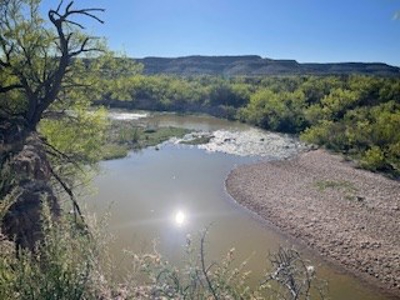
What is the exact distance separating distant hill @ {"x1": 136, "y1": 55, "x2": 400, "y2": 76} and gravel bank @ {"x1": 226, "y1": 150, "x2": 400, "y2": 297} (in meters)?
114

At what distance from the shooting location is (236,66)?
14638 centimetres

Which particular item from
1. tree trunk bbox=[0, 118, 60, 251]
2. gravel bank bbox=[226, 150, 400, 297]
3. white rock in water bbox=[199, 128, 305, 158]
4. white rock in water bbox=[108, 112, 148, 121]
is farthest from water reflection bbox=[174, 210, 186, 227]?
white rock in water bbox=[108, 112, 148, 121]

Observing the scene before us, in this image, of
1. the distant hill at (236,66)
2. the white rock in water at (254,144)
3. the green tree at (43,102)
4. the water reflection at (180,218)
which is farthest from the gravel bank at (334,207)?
the distant hill at (236,66)

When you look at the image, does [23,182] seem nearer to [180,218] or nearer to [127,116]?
[180,218]

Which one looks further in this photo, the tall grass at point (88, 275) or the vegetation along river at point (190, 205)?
the vegetation along river at point (190, 205)

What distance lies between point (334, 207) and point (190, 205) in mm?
7351

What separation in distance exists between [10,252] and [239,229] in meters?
14.3

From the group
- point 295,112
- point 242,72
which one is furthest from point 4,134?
point 242,72

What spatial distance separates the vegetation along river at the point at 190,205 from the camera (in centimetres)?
1594

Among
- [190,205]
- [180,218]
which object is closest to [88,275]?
[180,218]

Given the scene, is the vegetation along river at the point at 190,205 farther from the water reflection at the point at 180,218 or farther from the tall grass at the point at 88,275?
the tall grass at the point at 88,275

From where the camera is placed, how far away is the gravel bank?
15.7 m

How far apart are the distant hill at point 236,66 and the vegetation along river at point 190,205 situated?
4219 inches

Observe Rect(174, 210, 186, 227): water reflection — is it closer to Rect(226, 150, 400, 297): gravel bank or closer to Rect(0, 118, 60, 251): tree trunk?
Rect(226, 150, 400, 297): gravel bank
